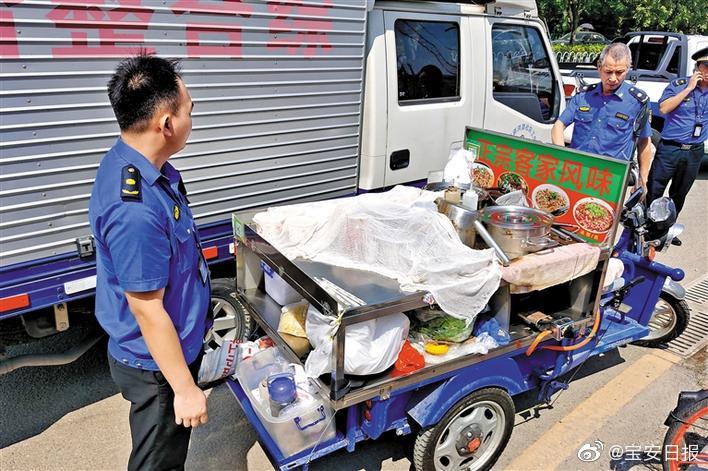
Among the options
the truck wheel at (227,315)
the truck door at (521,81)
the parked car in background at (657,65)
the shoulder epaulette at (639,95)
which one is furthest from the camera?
the parked car in background at (657,65)

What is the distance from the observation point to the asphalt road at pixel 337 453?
9.32 ft

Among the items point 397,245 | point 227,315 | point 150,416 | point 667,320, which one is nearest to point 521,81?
point 667,320

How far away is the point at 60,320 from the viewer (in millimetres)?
2717

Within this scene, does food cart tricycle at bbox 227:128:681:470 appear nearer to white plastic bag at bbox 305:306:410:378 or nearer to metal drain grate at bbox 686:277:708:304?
white plastic bag at bbox 305:306:410:378

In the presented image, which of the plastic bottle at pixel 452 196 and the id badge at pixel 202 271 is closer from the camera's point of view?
the id badge at pixel 202 271

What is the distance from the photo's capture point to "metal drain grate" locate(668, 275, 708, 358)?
396cm

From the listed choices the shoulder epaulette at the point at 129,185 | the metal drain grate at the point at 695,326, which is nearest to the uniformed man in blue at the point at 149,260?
the shoulder epaulette at the point at 129,185

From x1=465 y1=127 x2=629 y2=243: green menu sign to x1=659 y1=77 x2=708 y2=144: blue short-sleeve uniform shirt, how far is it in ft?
9.72

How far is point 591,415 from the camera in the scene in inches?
127

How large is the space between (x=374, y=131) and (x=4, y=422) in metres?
2.83

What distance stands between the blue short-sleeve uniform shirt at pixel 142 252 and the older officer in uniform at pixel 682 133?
16.5 feet

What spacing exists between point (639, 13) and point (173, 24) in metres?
23.5

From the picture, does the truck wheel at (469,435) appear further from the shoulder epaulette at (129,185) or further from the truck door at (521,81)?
the truck door at (521,81)

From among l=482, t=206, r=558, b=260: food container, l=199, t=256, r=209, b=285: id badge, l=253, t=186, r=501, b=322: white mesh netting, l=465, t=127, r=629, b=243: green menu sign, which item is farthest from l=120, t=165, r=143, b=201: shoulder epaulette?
l=465, t=127, r=629, b=243: green menu sign
